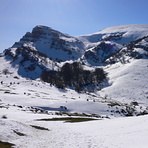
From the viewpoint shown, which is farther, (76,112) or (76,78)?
(76,78)

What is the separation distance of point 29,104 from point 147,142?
50.5 metres

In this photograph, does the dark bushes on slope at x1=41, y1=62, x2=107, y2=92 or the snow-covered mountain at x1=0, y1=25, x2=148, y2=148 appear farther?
the dark bushes on slope at x1=41, y1=62, x2=107, y2=92

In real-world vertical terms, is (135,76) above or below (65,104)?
above

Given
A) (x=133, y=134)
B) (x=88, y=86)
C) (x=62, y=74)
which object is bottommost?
(x=133, y=134)

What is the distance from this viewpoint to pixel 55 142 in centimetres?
1930

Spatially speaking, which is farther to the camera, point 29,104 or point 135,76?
point 135,76

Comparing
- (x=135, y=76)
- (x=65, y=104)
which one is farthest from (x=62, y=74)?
(x=65, y=104)

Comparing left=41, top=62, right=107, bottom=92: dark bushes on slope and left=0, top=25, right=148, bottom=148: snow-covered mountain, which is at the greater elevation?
left=41, top=62, right=107, bottom=92: dark bushes on slope

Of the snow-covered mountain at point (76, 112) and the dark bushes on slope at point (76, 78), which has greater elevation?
the dark bushes on slope at point (76, 78)

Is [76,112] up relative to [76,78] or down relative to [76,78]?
down

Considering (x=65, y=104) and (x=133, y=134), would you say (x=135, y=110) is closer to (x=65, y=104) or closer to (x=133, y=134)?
(x=65, y=104)

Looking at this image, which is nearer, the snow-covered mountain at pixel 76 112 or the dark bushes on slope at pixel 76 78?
the snow-covered mountain at pixel 76 112

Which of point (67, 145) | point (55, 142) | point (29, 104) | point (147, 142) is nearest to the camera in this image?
point (147, 142)

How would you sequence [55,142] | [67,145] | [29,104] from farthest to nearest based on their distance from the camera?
[29,104] → [55,142] → [67,145]
